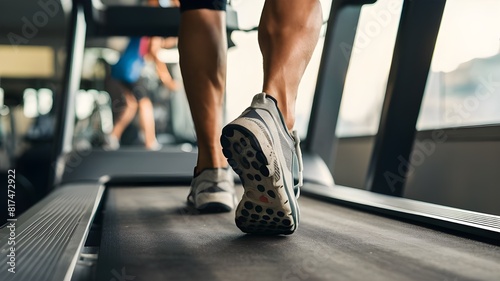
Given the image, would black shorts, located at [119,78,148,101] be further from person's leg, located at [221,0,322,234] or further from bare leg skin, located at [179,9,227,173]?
person's leg, located at [221,0,322,234]

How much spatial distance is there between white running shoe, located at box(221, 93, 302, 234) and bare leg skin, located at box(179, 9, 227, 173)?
1.38 ft

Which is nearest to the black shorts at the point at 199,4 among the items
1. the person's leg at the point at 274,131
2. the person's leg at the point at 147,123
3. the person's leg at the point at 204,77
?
the person's leg at the point at 204,77

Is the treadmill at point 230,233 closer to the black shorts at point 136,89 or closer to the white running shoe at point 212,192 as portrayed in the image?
the white running shoe at point 212,192

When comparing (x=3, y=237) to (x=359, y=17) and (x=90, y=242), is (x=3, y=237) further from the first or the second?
(x=359, y=17)

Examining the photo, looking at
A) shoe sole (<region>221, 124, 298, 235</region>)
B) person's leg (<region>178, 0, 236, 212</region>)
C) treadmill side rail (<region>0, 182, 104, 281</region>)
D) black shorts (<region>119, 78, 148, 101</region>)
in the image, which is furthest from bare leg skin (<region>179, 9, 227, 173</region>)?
black shorts (<region>119, 78, 148, 101</region>)

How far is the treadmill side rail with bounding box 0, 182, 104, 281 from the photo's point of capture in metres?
0.67

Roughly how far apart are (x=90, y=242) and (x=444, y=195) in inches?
56.8

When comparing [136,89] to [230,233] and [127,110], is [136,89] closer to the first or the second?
[127,110]

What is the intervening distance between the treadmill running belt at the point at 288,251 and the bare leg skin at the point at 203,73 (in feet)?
0.59

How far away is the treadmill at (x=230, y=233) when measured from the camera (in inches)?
27.5

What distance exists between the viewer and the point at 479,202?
5.97 feet

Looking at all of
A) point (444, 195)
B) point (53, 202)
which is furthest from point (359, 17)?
point (53, 202)

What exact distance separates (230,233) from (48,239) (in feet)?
1.09

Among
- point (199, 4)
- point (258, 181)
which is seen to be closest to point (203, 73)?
point (199, 4)
